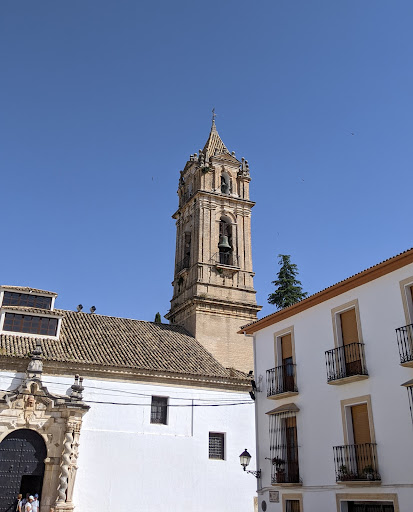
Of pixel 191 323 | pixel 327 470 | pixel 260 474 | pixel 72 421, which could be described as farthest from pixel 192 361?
pixel 327 470

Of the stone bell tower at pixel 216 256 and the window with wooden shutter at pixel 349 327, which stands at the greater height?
the stone bell tower at pixel 216 256

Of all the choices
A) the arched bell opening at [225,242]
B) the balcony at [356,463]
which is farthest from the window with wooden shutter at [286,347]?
the arched bell opening at [225,242]

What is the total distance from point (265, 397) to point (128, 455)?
6.55 meters

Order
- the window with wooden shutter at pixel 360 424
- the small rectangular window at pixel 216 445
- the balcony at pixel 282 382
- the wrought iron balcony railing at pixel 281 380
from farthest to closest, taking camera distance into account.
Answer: the small rectangular window at pixel 216 445 → the wrought iron balcony railing at pixel 281 380 → the balcony at pixel 282 382 → the window with wooden shutter at pixel 360 424

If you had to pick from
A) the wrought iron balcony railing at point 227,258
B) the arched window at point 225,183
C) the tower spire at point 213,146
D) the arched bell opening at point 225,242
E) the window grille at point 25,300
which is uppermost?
the tower spire at point 213,146

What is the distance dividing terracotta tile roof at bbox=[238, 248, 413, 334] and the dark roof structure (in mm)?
6286

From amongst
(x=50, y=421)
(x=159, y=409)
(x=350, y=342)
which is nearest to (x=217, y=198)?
(x=159, y=409)

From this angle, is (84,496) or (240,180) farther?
(240,180)

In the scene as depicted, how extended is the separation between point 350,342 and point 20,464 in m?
12.2

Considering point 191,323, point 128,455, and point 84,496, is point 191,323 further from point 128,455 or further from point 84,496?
point 84,496

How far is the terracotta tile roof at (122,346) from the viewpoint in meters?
19.6

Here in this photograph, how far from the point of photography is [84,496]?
1755 cm

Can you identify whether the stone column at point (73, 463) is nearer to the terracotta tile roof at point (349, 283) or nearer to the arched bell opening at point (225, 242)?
the terracotta tile roof at point (349, 283)

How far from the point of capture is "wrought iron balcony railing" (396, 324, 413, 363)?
10812 mm
